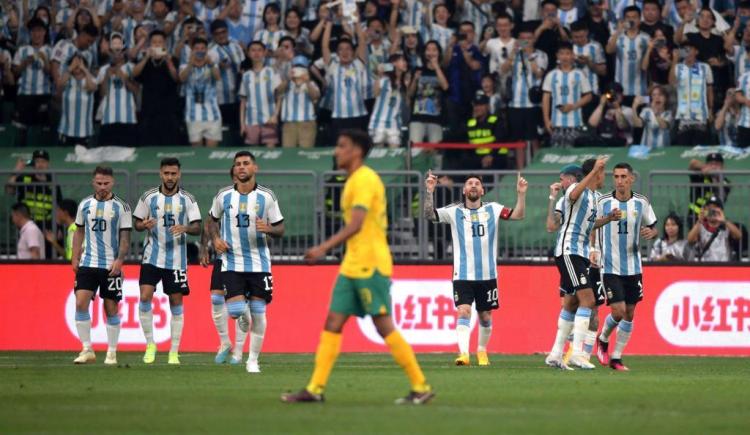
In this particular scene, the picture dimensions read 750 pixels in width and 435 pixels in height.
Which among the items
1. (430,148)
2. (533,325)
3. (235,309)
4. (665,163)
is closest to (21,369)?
(235,309)

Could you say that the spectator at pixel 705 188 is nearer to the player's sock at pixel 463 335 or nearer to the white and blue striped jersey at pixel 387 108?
the player's sock at pixel 463 335

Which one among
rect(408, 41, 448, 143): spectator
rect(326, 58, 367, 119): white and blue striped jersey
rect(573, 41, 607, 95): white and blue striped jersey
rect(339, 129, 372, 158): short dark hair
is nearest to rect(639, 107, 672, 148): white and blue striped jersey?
rect(573, 41, 607, 95): white and blue striped jersey

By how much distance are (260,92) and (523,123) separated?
472 cm

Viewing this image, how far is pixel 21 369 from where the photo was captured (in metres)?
18.1

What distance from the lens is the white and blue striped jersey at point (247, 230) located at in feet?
59.4

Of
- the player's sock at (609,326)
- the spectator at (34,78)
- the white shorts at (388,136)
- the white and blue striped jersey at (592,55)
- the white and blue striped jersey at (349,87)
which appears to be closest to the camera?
the player's sock at (609,326)

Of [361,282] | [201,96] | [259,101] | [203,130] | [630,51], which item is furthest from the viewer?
[203,130]

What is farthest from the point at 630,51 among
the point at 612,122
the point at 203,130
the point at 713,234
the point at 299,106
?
the point at 203,130

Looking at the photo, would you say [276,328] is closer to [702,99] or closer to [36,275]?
[36,275]

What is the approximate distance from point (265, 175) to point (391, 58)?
3995 millimetres

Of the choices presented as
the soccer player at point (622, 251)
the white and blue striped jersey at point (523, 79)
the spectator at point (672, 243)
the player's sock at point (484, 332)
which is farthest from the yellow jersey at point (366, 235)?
the white and blue striped jersey at point (523, 79)

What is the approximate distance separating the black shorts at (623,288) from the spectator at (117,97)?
40.8ft

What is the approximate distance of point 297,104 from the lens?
2770 centimetres

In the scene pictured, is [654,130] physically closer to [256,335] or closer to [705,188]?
[705,188]
